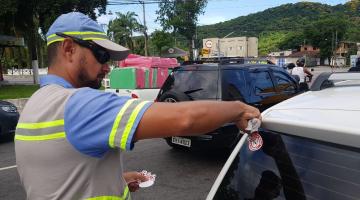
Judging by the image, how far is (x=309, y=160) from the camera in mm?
1728

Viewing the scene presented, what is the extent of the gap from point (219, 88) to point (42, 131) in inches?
210

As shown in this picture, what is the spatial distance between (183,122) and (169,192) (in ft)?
13.3

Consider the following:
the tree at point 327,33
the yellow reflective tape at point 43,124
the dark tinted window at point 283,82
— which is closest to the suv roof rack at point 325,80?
the yellow reflective tape at point 43,124

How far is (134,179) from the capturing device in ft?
6.99


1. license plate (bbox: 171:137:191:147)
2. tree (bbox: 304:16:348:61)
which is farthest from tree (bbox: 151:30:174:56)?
tree (bbox: 304:16:348:61)

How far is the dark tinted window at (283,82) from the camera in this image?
7.98 meters

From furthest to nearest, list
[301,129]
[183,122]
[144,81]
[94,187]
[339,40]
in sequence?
[339,40], [144,81], [301,129], [94,187], [183,122]

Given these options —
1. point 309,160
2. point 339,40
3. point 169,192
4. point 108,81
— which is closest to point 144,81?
point 108,81

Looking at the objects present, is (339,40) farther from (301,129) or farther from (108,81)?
(301,129)

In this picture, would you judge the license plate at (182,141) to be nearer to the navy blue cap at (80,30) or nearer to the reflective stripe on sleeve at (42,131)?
the navy blue cap at (80,30)

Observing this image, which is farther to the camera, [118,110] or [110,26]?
[110,26]

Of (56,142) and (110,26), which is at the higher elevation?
(110,26)

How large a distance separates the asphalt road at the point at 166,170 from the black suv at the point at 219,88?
1.12 ft

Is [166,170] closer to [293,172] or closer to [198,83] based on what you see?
[198,83]
